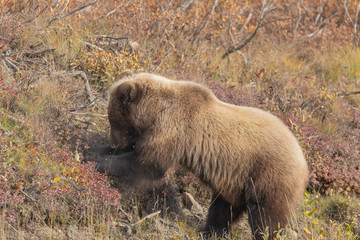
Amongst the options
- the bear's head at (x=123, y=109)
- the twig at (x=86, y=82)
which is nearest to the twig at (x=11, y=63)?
the twig at (x=86, y=82)

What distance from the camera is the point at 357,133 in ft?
25.9

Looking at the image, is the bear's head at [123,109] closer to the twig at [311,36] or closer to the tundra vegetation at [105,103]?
the tundra vegetation at [105,103]

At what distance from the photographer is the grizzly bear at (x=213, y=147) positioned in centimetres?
466

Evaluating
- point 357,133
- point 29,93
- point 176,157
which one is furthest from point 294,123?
point 29,93

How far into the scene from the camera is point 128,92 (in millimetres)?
4934

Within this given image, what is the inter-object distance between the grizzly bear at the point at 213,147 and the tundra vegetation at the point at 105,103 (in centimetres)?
34

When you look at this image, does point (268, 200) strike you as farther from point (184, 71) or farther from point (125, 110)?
point (184, 71)

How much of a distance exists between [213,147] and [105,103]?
2422 millimetres

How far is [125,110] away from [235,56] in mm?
5785

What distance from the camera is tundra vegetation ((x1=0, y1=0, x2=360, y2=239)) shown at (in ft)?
15.5

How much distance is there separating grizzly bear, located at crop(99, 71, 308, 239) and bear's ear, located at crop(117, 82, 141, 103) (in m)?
0.01

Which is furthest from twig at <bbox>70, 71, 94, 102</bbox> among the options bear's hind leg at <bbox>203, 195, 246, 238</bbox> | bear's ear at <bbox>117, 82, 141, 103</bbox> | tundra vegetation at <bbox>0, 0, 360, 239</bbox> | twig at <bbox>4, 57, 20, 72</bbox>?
bear's hind leg at <bbox>203, 195, 246, 238</bbox>

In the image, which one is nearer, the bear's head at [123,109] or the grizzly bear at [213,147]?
the grizzly bear at [213,147]

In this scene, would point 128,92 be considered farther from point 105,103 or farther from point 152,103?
point 105,103
